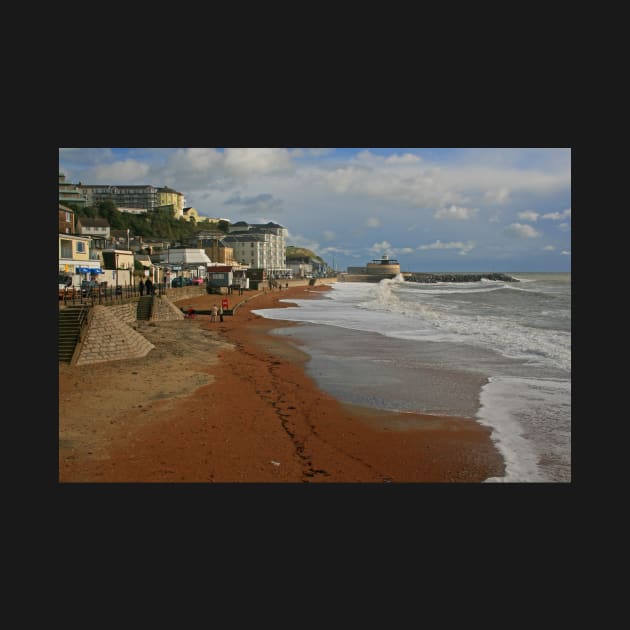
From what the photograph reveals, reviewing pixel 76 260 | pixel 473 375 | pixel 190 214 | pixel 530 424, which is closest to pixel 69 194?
pixel 190 214

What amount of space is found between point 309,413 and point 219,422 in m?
1.86

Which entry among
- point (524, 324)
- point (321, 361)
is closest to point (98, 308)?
point (321, 361)

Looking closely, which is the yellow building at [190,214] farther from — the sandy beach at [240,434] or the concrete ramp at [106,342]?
the sandy beach at [240,434]

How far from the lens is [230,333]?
2059cm

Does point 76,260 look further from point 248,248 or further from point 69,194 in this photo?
point 248,248

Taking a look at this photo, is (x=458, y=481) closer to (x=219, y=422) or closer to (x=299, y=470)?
(x=299, y=470)

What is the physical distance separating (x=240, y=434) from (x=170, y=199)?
106824 mm

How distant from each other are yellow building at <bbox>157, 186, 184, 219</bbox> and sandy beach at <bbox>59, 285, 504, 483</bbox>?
322 feet

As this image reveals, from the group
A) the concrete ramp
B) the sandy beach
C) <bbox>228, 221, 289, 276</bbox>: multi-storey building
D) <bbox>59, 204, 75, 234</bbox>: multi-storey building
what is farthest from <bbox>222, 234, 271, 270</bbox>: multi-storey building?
the sandy beach

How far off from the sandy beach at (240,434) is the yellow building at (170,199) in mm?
98069

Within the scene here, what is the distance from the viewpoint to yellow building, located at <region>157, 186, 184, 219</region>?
104312 mm

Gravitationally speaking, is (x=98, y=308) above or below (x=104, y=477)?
above

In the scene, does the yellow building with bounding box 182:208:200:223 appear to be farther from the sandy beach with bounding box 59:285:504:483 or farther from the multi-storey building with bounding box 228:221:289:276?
the sandy beach with bounding box 59:285:504:483

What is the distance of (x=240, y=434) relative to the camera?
8086mm
